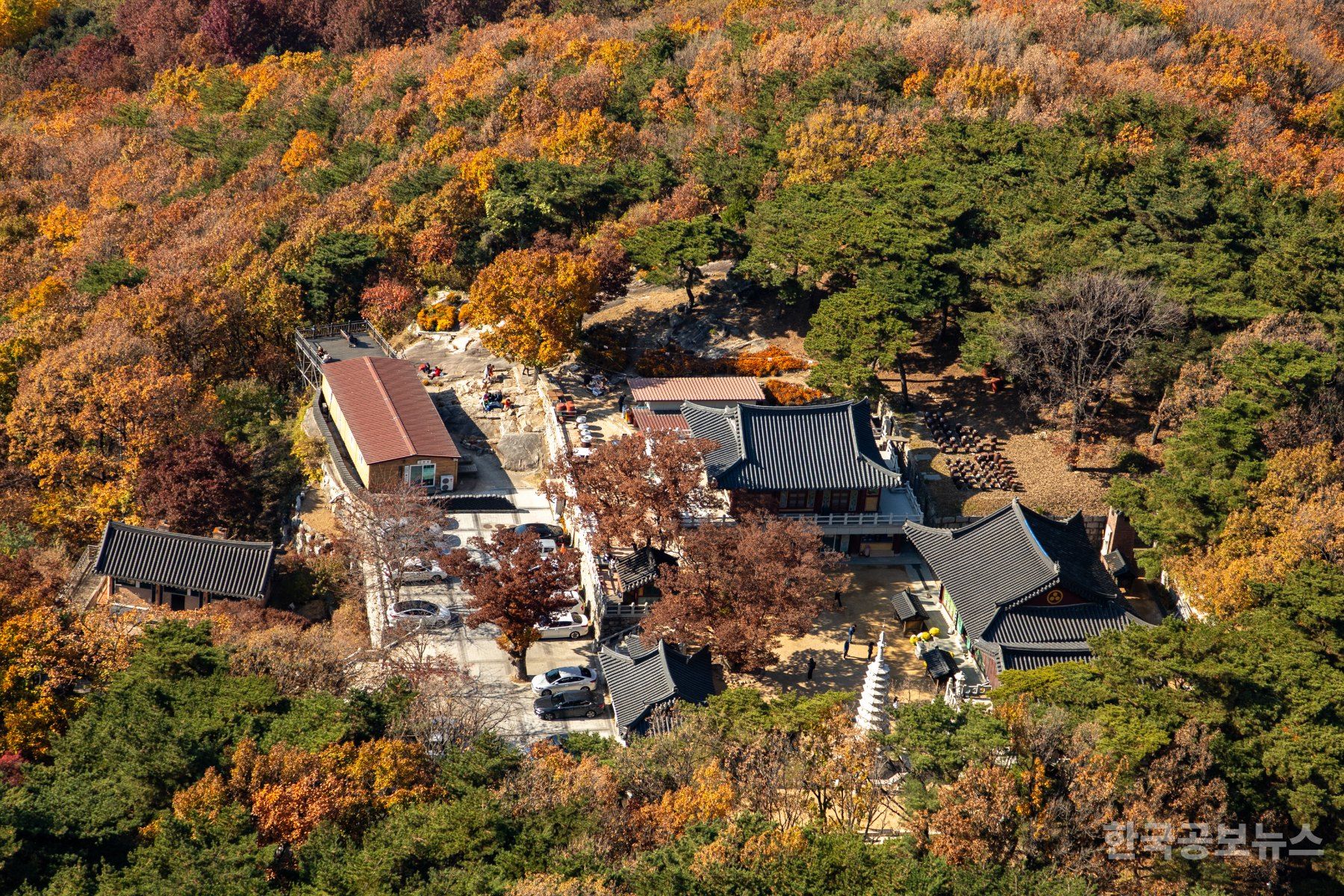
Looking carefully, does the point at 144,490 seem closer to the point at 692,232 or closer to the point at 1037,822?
the point at 692,232

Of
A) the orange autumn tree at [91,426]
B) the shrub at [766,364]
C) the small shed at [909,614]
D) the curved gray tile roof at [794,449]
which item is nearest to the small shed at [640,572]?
the curved gray tile roof at [794,449]

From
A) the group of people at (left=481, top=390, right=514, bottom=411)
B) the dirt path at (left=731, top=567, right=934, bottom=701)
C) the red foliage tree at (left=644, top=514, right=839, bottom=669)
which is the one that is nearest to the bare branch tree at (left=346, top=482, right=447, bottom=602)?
the red foliage tree at (left=644, top=514, right=839, bottom=669)

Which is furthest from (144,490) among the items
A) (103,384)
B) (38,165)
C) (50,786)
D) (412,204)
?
(38,165)

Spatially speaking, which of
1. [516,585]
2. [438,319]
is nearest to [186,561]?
[516,585]

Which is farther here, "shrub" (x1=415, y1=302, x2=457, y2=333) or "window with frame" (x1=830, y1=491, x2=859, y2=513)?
"shrub" (x1=415, y1=302, x2=457, y2=333)

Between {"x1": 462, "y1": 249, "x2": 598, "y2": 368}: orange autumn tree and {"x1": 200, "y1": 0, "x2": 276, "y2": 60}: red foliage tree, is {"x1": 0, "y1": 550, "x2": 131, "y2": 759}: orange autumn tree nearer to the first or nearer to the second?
{"x1": 462, "y1": 249, "x2": 598, "y2": 368}: orange autumn tree
